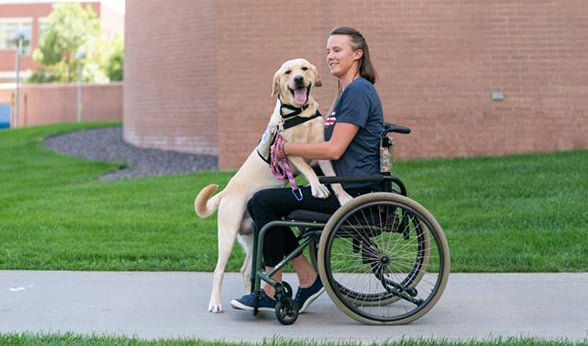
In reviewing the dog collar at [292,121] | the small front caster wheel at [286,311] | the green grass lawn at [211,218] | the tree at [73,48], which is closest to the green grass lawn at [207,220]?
the green grass lawn at [211,218]

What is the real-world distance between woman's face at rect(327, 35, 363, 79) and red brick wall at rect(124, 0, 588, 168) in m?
9.66

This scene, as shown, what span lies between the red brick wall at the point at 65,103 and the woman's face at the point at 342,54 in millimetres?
34609

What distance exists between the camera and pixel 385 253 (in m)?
5.36

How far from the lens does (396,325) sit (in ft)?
17.1

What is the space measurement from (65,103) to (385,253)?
124 ft

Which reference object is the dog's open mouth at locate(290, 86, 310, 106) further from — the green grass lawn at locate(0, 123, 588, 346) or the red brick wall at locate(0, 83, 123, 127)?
the red brick wall at locate(0, 83, 123, 127)

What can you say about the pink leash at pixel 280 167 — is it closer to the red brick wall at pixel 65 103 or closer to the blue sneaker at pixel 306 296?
the blue sneaker at pixel 306 296

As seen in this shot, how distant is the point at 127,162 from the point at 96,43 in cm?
3080

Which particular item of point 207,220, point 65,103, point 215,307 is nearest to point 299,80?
point 215,307

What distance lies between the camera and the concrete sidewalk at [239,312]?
16.4ft

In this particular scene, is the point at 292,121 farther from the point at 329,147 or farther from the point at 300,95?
the point at 329,147

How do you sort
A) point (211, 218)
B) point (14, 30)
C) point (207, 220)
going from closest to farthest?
1. point (207, 220)
2. point (211, 218)
3. point (14, 30)

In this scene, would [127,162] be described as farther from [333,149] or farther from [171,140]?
[333,149]

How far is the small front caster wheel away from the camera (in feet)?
17.1
